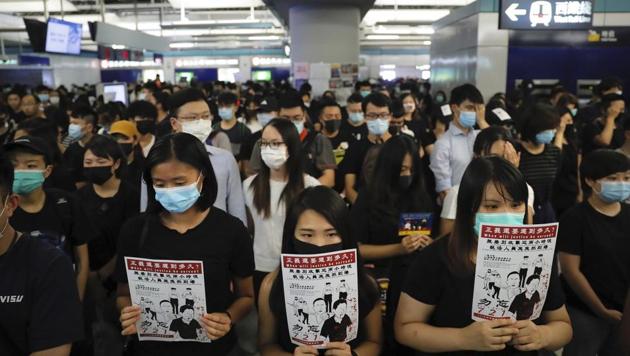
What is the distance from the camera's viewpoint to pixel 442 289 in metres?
1.97

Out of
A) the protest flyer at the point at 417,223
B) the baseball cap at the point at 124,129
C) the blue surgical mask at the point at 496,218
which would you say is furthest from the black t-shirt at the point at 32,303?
the baseball cap at the point at 124,129

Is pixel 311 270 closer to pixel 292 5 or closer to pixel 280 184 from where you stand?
pixel 280 184

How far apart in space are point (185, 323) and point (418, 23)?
17.3 meters

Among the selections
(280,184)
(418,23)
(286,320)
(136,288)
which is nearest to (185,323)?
(136,288)

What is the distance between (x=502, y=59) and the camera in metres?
9.39

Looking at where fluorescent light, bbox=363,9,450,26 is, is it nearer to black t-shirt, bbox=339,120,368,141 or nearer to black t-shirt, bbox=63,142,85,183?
black t-shirt, bbox=339,120,368,141

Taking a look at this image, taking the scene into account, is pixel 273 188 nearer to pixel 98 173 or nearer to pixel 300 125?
pixel 98 173

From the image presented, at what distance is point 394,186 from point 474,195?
1.12m

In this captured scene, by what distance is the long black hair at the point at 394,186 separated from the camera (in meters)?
3.05

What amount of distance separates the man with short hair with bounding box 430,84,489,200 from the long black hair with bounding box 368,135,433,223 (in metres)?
1.18

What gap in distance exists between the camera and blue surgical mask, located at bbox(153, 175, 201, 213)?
86.5 inches

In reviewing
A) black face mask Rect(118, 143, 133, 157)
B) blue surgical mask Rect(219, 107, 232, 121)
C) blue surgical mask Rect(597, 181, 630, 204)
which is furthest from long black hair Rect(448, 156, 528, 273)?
blue surgical mask Rect(219, 107, 232, 121)

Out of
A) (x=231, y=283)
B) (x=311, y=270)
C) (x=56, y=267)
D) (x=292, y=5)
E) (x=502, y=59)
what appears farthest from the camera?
(x=292, y=5)

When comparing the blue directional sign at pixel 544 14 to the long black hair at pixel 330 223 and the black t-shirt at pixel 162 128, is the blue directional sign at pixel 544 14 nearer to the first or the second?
the black t-shirt at pixel 162 128
